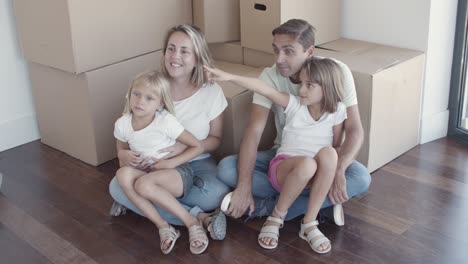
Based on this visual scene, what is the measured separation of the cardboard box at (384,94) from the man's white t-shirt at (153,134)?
0.77 meters

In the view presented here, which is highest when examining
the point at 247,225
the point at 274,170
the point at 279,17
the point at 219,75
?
the point at 279,17

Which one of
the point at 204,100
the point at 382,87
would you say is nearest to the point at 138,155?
the point at 204,100

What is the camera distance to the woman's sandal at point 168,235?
2157 mm

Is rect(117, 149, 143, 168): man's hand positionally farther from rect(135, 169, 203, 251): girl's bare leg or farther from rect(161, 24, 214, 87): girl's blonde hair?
rect(161, 24, 214, 87): girl's blonde hair

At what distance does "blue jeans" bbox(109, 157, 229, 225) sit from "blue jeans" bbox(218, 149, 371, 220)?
39 mm

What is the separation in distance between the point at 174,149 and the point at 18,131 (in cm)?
116

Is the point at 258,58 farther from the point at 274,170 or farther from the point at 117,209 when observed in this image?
the point at 117,209

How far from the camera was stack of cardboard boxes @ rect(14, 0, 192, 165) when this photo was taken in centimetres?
259

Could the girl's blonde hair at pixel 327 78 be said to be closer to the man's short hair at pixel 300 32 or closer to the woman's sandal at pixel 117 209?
the man's short hair at pixel 300 32

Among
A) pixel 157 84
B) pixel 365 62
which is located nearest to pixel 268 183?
pixel 157 84

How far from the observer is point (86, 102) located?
2.72 metres

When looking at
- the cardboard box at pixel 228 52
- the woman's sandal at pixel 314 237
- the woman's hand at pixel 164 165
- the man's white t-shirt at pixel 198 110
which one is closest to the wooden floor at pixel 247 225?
the woman's sandal at pixel 314 237

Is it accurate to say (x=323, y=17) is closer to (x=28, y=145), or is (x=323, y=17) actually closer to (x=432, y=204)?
(x=432, y=204)

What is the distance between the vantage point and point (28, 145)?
10.2ft
